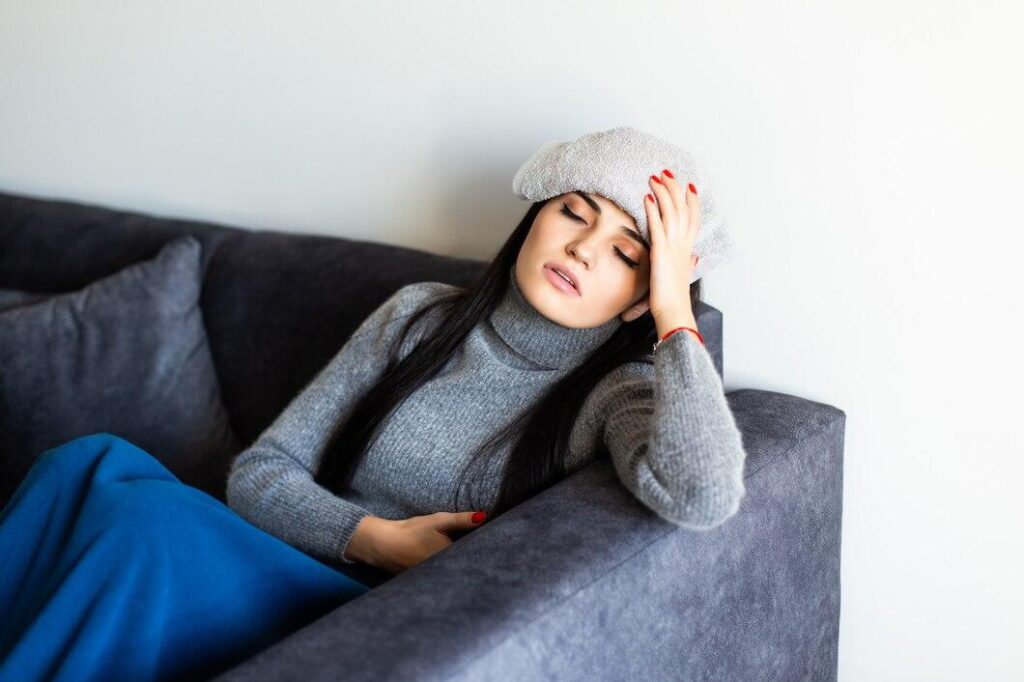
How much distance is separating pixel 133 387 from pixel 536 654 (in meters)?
1.07

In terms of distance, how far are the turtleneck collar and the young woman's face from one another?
0.03 meters

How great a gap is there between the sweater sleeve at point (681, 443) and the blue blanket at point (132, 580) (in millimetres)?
337

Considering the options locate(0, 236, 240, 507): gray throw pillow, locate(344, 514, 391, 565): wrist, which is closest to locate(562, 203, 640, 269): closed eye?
locate(344, 514, 391, 565): wrist

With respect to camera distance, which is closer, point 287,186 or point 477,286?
point 477,286

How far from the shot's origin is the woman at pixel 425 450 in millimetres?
1102

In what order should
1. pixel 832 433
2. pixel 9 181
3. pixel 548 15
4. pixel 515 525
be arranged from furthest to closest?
pixel 9 181 → pixel 548 15 → pixel 832 433 → pixel 515 525

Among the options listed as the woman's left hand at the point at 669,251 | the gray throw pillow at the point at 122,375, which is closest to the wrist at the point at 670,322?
the woman's left hand at the point at 669,251

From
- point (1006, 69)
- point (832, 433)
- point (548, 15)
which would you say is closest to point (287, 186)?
point (548, 15)

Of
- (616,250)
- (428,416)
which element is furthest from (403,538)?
(616,250)

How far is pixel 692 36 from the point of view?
1541 millimetres

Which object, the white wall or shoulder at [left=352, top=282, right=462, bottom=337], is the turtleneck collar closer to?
shoulder at [left=352, top=282, right=462, bottom=337]

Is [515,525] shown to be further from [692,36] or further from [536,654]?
[692,36]

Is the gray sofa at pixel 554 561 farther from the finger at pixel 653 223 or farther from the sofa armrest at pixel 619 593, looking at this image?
the finger at pixel 653 223

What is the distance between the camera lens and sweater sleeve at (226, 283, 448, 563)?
141 cm
